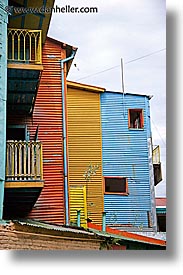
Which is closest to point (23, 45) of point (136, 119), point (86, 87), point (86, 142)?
point (86, 87)

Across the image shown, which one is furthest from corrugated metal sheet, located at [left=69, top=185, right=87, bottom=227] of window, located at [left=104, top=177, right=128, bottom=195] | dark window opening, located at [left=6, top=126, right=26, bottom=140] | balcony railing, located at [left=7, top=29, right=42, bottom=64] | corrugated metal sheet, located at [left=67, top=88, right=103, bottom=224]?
balcony railing, located at [left=7, top=29, right=42, bottom=64]

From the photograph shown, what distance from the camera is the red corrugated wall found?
3.56m

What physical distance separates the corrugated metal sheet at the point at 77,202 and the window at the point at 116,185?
128 millimetres

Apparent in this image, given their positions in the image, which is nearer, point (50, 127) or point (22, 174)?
point (22, 174)

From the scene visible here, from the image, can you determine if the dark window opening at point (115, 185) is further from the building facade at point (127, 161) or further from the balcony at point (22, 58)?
the balcony at point (22, 58)

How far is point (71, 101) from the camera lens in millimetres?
3652

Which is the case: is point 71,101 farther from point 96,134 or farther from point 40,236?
point 40,236

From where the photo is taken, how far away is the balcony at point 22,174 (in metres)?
3.45

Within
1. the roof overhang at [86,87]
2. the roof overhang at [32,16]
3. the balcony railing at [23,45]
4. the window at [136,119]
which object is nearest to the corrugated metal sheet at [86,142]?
the roof overhang at [86,87]

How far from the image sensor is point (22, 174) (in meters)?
3.47

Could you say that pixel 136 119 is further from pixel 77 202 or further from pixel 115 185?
pixel 77 202

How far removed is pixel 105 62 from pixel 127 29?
0.22 metres

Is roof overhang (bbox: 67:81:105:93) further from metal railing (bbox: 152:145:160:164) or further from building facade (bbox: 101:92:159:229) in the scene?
metal railing (bbox: 152:145:160:164)

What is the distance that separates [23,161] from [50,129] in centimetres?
27
